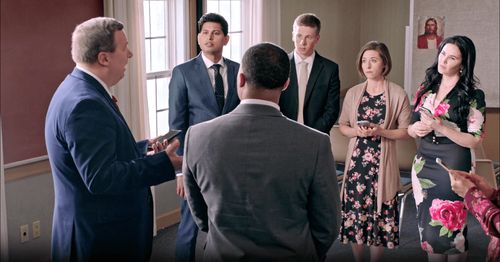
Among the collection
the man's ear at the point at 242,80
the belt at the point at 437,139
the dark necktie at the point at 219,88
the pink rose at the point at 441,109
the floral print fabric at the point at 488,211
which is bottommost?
the floral print fabric at the point at 488,211

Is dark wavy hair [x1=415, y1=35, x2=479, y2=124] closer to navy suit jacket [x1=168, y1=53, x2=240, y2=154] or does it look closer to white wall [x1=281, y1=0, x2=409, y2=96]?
navy suit jacket [x1=168, y1=53, x2=240, y2=154]

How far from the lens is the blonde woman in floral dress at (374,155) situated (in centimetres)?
406

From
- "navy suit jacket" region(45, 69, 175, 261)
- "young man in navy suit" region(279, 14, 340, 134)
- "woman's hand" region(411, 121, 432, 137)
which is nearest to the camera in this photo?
"navy suit jacket" region(45, 69, 175, 261)

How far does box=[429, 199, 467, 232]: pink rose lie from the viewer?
3.82 m

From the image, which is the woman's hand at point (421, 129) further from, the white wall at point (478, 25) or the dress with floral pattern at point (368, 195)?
the white wall at point (478, 25)

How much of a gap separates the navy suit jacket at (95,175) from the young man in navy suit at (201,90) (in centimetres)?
122

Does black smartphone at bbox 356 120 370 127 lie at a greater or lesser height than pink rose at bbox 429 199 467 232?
greater

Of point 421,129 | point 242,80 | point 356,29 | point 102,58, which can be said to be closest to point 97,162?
point 102,58

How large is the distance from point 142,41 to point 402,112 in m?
1.86

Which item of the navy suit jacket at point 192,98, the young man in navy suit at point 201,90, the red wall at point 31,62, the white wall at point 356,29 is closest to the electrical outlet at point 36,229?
the red wall at point 31,62

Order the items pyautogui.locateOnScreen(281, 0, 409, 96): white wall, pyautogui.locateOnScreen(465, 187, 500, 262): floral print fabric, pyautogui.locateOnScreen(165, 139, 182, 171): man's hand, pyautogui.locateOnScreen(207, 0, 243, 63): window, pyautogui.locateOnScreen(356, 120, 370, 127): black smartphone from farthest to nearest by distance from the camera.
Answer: pyautogui.locateOnScreen(281, 0, 409, 96): white wall < pyautogui.locateOnScreen(207, 0, 243, 63): window < pyautogui.locateOnScreen(356, 120, 370, 127): black smartphone < pyautogui.locateOnScreen(165, 139, 182, 171): man's hand < pyautogui.locateOnScreen(465, 187, 500, 262): floral print fabric

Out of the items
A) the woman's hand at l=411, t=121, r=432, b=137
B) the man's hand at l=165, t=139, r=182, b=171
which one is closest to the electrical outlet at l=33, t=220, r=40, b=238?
the man's hand at l=165, t=139, r=182, b=171

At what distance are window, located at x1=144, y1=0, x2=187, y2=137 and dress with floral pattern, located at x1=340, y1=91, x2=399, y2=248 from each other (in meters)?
1.79

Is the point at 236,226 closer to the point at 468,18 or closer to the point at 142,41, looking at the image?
the point at 142,41
